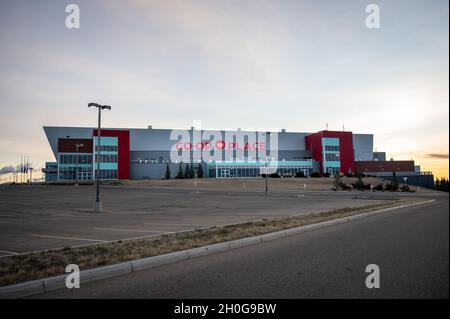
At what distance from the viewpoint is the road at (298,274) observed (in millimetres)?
5109

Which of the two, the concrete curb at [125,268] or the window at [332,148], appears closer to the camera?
the concrete curb at [125,268]

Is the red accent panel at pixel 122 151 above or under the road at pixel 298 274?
above

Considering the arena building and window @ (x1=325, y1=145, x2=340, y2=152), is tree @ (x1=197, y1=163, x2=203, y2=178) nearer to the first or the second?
the arena building

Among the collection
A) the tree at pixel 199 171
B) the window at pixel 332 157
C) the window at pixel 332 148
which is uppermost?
the window at pixel 332 148

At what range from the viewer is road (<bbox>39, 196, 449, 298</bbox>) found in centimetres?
511

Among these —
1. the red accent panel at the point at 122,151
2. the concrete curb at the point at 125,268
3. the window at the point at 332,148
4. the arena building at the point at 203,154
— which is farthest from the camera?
the window at the point at 332,148

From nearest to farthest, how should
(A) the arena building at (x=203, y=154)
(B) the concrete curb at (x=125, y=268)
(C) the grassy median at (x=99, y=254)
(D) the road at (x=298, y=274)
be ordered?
(D) the road at (x=298, y=274) < (B) the concrete curb at (x=125, y=268) < (C) the grassy median at (x=99, y=254) < (A) the arena building at (x=203, y=154)

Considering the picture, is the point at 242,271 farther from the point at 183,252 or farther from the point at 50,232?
the point at 50,232

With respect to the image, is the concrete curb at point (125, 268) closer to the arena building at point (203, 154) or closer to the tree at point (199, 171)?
the arena building at point (203, 154)

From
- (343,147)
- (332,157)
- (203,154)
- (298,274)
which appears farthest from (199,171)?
(298,274)

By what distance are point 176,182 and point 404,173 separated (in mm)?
72553

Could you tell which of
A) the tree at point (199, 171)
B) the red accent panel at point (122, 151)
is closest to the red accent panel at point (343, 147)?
the tree at point (199, 171)

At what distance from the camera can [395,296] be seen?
4.84m
